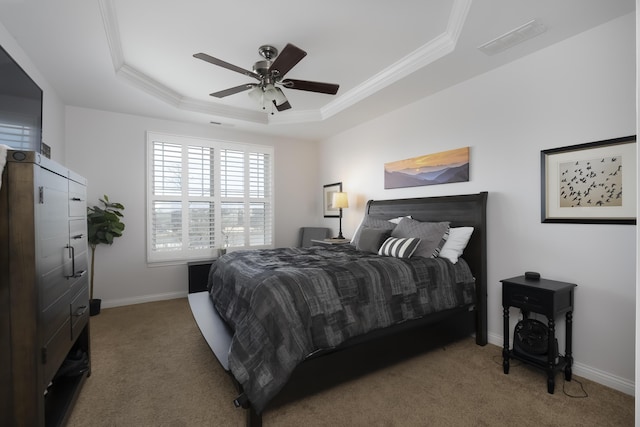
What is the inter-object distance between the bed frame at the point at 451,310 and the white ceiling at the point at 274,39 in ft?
4.19

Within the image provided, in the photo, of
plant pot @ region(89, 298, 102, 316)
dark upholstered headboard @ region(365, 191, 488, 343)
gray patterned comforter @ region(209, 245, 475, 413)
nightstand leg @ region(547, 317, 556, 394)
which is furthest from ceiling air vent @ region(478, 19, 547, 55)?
plant pot @ region(89, 298, 102, 316)

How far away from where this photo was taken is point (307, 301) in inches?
78.4

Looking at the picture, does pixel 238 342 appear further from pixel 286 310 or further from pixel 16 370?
pixel 16 370

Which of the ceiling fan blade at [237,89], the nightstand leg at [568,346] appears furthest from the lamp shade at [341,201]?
the nightstand leg at [568,346]

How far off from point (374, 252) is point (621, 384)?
2.06 metres

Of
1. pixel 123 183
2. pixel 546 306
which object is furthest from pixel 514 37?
pixel 123 183

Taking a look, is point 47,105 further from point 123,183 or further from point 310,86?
point 310,86

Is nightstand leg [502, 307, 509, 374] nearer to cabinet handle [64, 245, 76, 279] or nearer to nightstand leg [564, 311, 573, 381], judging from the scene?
nightstand leg [564, 311, 573, 381]

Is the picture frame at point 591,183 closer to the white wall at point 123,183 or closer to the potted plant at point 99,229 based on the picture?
the white wall at point 123,183

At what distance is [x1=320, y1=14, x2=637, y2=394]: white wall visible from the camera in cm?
218

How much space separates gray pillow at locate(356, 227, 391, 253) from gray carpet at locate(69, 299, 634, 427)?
0.98m

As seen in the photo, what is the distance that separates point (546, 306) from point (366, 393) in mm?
1434

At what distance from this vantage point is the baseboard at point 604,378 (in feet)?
7.02

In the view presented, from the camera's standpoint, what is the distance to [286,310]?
1.88m
